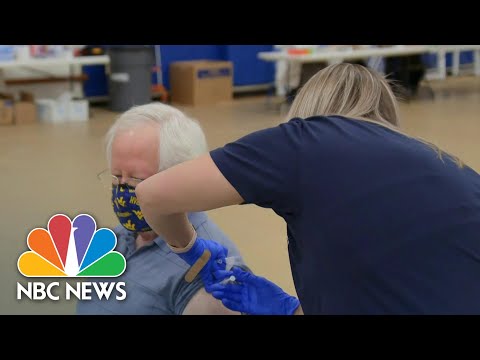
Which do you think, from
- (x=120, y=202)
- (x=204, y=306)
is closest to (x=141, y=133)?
(x=120, y=202)

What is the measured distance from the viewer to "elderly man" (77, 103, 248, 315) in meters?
1.54

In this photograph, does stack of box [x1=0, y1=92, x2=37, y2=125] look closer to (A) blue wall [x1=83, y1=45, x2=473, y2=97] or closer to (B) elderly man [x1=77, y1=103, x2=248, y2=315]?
(A) blue wall [x1=83, y1=45, x2=473, y2=97]

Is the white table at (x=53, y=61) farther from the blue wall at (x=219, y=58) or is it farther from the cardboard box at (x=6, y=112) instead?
the blue wall at (x=219, y=58)

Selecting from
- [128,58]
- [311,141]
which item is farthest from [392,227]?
[128,58]

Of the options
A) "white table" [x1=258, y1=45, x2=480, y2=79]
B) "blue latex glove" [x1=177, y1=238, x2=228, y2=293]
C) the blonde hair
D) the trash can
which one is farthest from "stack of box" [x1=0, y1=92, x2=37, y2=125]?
the blonde hair

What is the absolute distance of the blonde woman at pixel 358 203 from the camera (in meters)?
1.10

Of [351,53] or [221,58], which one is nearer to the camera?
[351,53]

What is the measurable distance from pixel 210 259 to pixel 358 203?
1.54ft

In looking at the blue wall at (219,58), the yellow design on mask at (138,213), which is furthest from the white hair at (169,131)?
the blue wall at (219,58)

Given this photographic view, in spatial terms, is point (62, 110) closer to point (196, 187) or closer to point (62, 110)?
point (62, 110)

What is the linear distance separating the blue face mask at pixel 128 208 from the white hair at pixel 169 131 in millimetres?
85

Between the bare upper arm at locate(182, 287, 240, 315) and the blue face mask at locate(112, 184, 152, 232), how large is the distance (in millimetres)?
208

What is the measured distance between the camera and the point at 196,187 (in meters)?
1.11

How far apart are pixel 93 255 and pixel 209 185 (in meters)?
0.84
